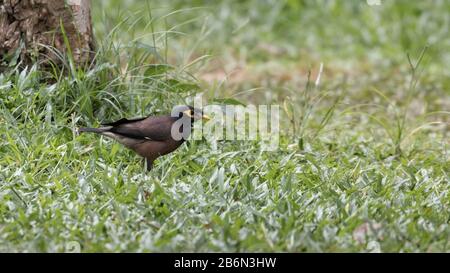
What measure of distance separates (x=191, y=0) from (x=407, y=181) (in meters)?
6.93

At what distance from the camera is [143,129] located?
652 cm

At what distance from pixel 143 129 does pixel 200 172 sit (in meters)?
0.51

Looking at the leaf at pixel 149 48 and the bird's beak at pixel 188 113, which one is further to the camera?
the leaf at pixel 149 48

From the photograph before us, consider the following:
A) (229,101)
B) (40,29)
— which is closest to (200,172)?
(229,101)

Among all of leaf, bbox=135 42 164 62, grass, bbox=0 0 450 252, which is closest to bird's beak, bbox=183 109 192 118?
grass, bbox=0 0 450 252

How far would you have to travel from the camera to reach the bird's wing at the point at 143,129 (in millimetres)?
6500

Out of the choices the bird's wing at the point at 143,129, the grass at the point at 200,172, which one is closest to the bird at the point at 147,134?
the bird's wing at the point at 143,129

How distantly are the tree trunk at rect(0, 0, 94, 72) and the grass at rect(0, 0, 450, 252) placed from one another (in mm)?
113

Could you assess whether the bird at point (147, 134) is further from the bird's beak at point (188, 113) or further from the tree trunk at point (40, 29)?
the tree trunk at point (40, 29)

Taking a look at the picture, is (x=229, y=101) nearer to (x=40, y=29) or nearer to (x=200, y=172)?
(x=200, y=172)

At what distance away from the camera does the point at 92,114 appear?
23.1 feet

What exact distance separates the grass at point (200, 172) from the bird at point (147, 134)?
141mm

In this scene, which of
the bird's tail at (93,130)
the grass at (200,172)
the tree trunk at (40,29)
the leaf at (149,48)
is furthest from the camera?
the leaf at (149,48)

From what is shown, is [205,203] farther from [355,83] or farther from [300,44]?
[300,44]
